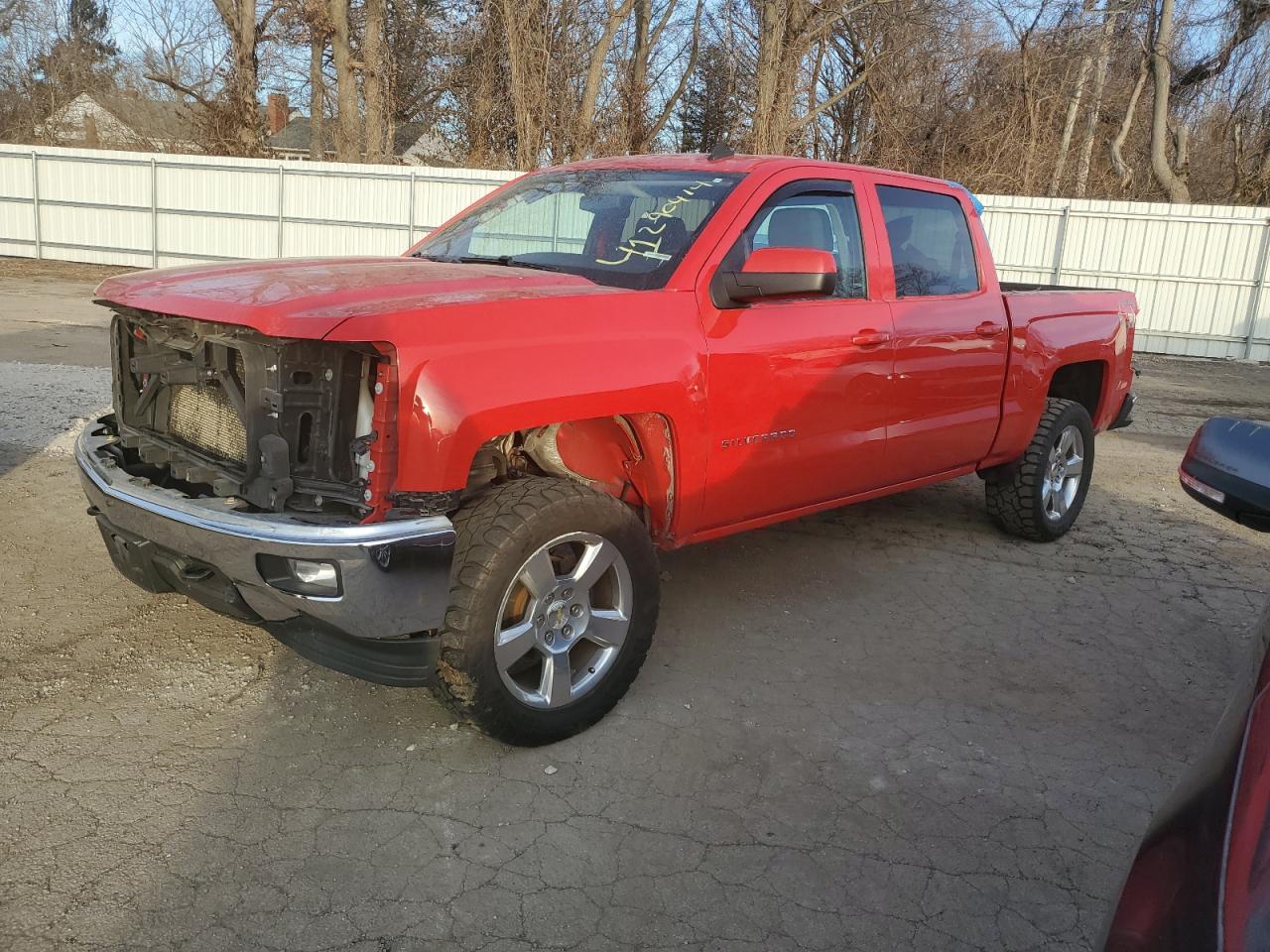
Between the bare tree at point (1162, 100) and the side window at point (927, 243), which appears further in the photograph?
the bare tree at point (1162, 100)

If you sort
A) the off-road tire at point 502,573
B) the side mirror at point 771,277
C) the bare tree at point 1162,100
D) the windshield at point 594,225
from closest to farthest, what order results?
the off-road tire at point 502,573 < the side mirror at point 771,277 < the windshield at point 594,225 < the bare tree at point 1162,100

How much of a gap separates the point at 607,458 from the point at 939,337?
1.93 meters

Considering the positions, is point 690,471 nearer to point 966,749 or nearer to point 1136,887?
point 966,749

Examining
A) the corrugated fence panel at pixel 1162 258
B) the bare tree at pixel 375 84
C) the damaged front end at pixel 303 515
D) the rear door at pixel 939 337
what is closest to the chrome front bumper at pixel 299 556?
the damaged front end at pixel 303 515

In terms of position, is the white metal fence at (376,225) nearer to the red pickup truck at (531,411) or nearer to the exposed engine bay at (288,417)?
the red pickup truck at (531,411)

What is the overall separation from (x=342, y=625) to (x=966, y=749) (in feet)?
7.04

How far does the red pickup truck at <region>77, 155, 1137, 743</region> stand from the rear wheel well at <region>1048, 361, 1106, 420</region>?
4.88 ft

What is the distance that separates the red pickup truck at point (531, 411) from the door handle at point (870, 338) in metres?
0.01

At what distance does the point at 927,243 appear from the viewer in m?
4.97

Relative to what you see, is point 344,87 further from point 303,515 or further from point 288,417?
point 303,515

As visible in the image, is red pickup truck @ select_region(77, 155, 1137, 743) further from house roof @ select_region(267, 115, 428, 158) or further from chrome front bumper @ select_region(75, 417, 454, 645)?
house roof @ select_region(267, 115, 428, 158)

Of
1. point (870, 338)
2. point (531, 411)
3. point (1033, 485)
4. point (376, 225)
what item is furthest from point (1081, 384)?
point (376, 225)

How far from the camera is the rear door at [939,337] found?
15.2 feet

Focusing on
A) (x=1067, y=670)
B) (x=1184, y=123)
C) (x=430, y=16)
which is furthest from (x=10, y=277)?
(x=1184, y=123)
